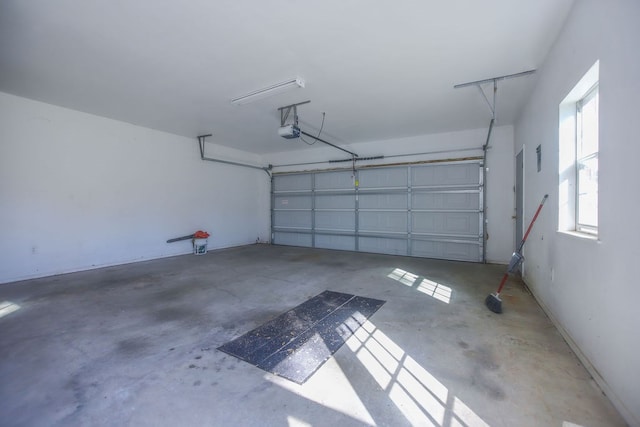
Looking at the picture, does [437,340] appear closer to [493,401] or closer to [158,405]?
[493,401]

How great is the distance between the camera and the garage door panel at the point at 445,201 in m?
5.71

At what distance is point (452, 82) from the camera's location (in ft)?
11.8

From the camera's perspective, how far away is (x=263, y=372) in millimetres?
1923

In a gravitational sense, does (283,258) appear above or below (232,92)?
below

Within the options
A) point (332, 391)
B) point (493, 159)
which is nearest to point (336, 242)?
point (493, 159)

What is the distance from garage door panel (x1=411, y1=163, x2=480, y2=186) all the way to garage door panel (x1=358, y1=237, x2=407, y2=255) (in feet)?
4.79

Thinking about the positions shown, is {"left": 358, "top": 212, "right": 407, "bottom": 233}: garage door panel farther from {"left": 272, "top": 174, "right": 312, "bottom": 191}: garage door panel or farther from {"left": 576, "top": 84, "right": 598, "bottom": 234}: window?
{"left": 576, "top": 84, "right": 598, "bottom": 234}: window

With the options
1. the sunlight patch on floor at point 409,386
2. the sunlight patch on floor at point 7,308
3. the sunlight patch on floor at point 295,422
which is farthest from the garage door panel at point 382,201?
the sunlight patch on floor at point 7,308

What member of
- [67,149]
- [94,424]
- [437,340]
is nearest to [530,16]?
[437,340]

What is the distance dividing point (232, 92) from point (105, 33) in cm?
152

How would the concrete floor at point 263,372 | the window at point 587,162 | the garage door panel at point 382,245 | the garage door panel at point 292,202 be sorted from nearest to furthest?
the concrete floor at point 263,372
the window at point 587,162
the garage door panel at point 382,245
the garage door panel at point 292,202

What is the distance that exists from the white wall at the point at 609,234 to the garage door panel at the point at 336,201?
4.76m

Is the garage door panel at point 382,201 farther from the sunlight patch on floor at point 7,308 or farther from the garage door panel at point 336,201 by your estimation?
the sunlight patch on floor at point 7,308

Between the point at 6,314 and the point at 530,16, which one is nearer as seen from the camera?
the point at 530,16
